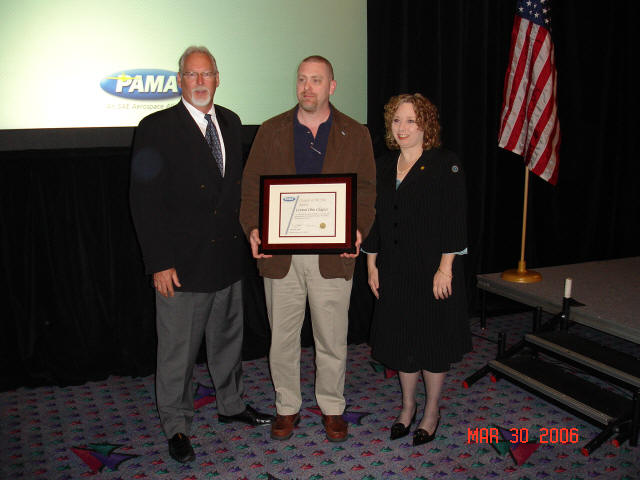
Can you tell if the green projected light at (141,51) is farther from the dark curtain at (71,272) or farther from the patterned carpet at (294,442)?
the patterned carpet at (294,442)

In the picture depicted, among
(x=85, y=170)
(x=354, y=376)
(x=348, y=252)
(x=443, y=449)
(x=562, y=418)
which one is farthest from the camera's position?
(x=354, y=376)

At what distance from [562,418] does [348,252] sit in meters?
1.59

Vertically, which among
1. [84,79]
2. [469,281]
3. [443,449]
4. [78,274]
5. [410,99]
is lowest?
[443,449]

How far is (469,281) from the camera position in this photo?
4.54 m

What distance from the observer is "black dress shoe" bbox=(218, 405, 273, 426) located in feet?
9.39

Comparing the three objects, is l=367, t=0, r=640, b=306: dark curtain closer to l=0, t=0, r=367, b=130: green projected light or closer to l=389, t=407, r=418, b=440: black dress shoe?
l=0, t=0, r=367, b=130: green projected light

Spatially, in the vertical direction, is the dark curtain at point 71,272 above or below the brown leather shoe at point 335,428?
above

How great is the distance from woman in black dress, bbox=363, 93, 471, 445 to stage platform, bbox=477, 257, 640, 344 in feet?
3.36

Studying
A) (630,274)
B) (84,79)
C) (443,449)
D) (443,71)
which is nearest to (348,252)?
(443,449)

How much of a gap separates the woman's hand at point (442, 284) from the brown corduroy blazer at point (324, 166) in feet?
1.26

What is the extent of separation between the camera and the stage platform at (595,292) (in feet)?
10.1

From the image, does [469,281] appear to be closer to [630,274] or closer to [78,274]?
[630,274]
